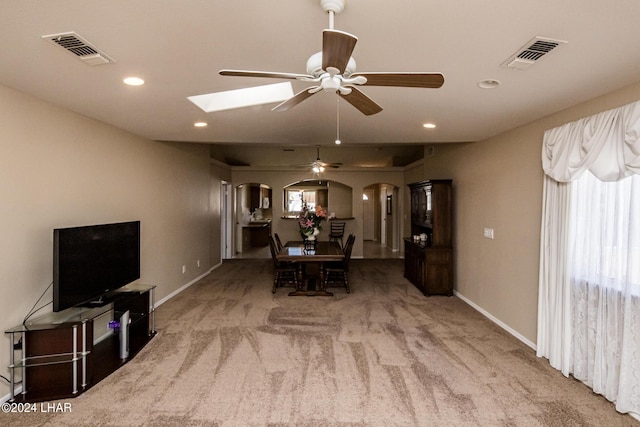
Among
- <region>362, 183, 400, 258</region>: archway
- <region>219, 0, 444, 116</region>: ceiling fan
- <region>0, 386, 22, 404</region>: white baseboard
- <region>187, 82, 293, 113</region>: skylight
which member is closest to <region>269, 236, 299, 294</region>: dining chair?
<region>187, 82, 293, 113</region>: skylight

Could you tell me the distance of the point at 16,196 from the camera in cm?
266

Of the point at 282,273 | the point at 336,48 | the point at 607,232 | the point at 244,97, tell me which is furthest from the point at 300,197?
the point at 336,48

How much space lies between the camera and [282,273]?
21.3 feet

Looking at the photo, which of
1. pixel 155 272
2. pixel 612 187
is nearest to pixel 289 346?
pixel 155 272

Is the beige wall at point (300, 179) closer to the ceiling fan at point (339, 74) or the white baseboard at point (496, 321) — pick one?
the white baseboard at point (496, 321)

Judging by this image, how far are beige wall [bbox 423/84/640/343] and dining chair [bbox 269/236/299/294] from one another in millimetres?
2796

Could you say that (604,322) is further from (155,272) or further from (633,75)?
(155,272)

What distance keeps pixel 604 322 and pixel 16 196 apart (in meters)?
4.88

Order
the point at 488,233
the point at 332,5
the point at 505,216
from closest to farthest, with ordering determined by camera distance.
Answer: the point at 332,5 → the point at 505,216 → the point at 488,233

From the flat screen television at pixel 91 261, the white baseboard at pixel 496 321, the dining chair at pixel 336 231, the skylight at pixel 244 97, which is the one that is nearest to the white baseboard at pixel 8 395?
the flat screen television at pixel 91 261

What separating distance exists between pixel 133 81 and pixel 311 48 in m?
1.43

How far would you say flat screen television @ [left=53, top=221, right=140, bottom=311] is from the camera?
2695 millimetres

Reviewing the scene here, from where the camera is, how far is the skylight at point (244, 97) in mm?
2992

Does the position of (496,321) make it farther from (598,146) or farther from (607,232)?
(598,146)
